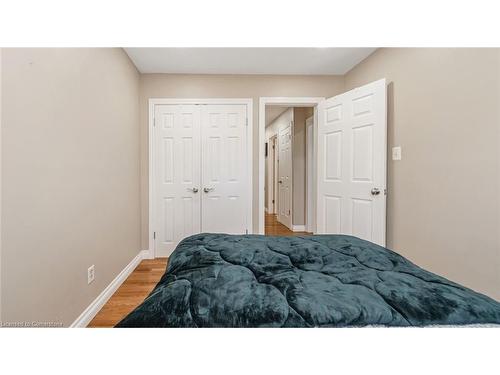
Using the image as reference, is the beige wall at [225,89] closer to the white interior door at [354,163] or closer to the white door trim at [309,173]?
the white interior door at [354,163]

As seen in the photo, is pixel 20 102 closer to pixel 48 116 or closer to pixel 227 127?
pixel 48 116

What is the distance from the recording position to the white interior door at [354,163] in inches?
96.4

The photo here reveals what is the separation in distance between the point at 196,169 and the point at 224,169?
0.37 meters

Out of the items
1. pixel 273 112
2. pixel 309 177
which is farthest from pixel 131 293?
pixel 273 112

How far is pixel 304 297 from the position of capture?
0.81 m

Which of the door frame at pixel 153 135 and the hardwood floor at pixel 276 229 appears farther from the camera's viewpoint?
the hardwood floor at pixel 276 229

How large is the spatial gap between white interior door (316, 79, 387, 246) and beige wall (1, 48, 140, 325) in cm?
233

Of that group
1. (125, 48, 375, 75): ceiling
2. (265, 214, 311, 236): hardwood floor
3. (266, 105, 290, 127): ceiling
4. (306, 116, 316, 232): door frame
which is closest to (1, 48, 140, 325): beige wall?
(125, 48, 375, 75): ceiling

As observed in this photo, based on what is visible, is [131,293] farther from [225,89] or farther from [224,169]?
[225,89]

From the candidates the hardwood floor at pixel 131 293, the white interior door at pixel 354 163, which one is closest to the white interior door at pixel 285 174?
the white interior door at pixel 354 163

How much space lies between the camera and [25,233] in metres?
1.22

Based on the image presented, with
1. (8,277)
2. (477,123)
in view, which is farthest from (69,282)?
(477,123)

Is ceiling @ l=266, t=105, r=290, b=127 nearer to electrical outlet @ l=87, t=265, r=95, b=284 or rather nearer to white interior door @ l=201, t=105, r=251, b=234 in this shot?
white interior door @ l=201, t=105, r=251, b=234
